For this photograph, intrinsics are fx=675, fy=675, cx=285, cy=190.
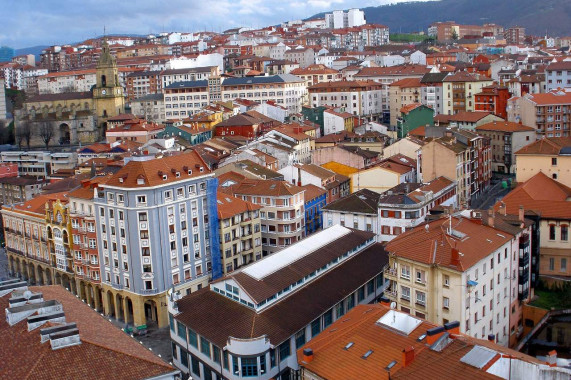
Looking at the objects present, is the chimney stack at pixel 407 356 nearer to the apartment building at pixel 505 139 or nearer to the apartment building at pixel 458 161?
the apartment building at pixel 458 161

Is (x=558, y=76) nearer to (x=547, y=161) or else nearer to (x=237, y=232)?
(x=547, y=161)

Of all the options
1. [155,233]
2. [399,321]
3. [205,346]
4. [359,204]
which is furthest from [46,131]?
[399,321]

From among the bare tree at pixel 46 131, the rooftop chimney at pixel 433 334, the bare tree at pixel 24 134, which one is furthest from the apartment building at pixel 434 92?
the rooftop chimney at pixel 433 334

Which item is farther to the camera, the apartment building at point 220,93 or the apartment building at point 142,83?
the apartment building at point 142,83

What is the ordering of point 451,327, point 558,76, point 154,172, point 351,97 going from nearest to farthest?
point 451,327
point 154,172
point 558,76
point 351,97

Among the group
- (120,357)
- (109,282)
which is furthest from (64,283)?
(120,357)

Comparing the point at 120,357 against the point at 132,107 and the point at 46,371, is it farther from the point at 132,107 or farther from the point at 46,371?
the point at 132,107
